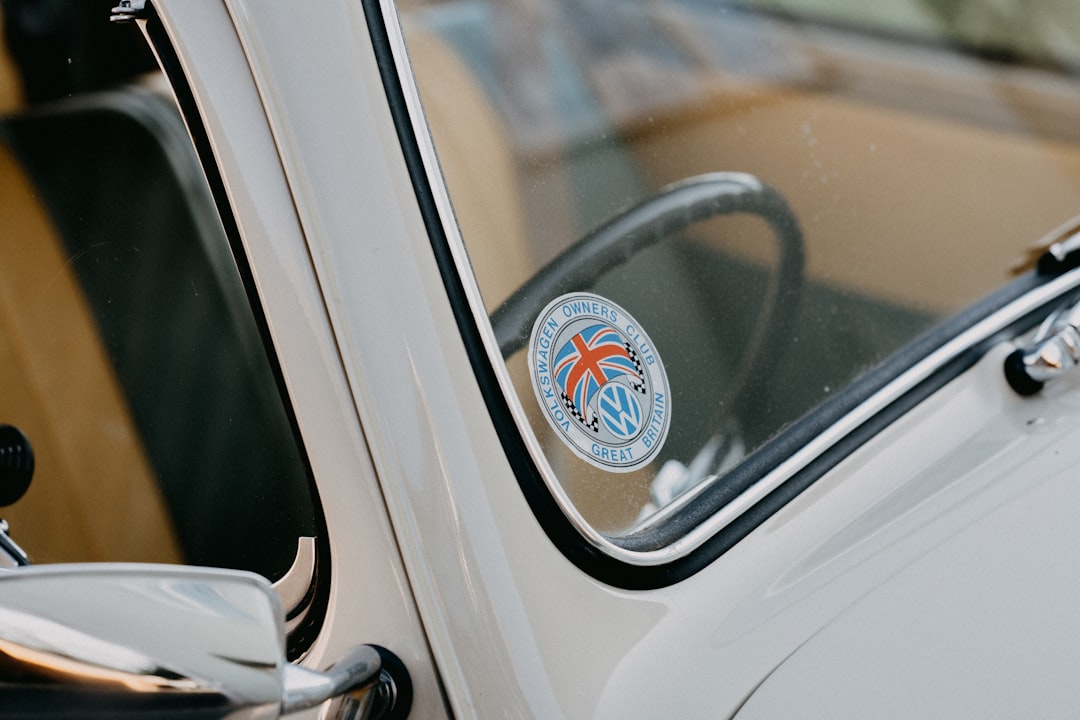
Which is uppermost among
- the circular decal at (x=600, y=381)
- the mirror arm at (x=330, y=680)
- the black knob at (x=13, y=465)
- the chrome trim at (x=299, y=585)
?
the black knob at (x=13, y=465)

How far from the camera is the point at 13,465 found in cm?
97

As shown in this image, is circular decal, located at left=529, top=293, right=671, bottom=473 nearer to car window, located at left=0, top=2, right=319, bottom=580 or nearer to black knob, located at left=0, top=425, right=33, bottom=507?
car window, located at left=0, top=2, right=319, bottom=580

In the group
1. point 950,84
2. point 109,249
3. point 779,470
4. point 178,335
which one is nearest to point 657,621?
point 779,470

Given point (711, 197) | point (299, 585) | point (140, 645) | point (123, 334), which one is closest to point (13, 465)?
point (123, 334)

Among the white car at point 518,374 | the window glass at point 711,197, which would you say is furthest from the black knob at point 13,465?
the window glass at point 711,197

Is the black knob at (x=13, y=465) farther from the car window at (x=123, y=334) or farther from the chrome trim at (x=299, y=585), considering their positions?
the chrome trim at (x=299, y=585)

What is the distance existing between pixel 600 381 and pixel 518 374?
0.25ft

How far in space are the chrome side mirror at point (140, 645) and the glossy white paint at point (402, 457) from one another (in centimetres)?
14

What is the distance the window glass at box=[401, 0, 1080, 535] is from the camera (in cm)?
88

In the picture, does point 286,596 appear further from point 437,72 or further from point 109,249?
point 437,72

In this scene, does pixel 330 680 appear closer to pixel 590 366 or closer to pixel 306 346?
pixel 306 346

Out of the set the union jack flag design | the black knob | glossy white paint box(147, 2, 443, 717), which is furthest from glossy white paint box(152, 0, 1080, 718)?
the black knob

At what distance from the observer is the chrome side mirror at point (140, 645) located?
23.4 inches

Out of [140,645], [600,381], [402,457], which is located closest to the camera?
[140,645]
